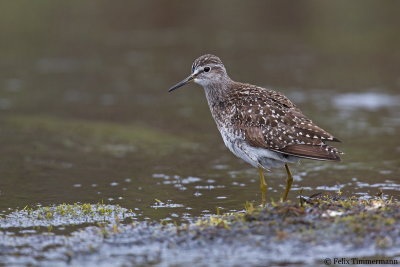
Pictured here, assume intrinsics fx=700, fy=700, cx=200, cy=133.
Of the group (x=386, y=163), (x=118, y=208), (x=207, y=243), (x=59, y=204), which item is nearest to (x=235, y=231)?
(x=207, y=243)

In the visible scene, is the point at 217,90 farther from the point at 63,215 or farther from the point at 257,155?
the point at 63,215

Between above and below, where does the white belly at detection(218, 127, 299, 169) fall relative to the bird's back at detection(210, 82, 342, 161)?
below

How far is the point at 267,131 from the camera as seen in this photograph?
31.2ft

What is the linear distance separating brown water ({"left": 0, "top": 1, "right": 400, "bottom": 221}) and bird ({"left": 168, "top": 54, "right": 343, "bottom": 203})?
1118 mm

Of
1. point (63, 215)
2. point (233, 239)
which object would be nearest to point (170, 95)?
point (63, 215)

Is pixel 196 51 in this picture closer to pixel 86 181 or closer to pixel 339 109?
pixel 339 109

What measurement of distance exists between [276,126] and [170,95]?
9.37 meters

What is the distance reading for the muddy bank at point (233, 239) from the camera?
749cm

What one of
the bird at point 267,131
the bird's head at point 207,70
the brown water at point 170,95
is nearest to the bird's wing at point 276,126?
the bird at point 267,131

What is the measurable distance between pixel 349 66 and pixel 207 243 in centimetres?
1406

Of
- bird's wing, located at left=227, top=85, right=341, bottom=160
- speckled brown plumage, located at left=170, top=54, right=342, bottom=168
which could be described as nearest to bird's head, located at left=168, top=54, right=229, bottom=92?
speckled brown plumage, located at left=170, top=54, right=342, bottom=168

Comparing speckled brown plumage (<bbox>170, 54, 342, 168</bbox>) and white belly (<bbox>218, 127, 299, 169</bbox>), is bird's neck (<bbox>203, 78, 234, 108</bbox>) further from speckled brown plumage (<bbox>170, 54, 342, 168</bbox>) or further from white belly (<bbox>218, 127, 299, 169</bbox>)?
white belly (<bbox>218, 127, 299, 169</bbox>)

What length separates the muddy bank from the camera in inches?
295

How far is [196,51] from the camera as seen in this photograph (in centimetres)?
2170
